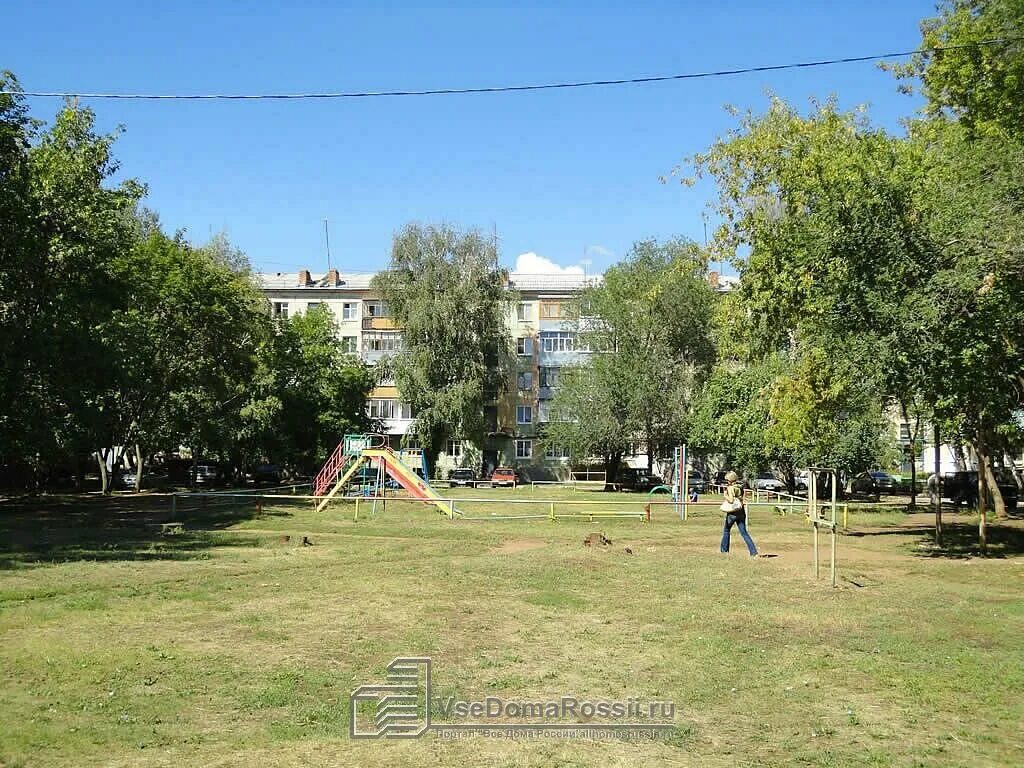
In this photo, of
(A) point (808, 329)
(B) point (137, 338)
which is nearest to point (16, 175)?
(B) point (137, 338)

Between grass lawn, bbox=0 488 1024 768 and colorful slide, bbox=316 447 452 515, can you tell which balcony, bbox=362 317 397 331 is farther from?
grass lawn, bbox=0 488 1024 768

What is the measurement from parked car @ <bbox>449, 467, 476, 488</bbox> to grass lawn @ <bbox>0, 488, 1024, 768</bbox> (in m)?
47.2

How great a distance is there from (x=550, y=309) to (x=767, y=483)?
1120 inches

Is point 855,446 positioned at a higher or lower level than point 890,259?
lower

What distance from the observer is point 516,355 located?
81125 millimetres

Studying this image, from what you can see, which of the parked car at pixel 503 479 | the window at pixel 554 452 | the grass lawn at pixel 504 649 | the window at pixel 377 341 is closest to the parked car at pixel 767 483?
the window at pixel 554 452

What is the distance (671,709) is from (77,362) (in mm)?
29844

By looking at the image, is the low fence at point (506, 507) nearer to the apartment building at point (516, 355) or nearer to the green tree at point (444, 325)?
the green tree at point (444, 325)

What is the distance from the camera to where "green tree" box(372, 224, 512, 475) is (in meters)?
67.0

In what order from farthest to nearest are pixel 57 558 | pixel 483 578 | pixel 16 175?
pixel 16 175, pixel 57 558, pixel 483 578

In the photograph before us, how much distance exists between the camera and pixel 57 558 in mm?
20000

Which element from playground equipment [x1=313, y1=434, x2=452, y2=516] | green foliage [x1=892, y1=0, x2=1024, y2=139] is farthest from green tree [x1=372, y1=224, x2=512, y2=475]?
green foliage [x1=892, y1=0, x2=1024, y2=139]

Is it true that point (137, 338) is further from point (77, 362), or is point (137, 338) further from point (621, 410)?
point (621, 410)

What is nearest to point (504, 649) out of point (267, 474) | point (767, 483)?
point (767, 483)
